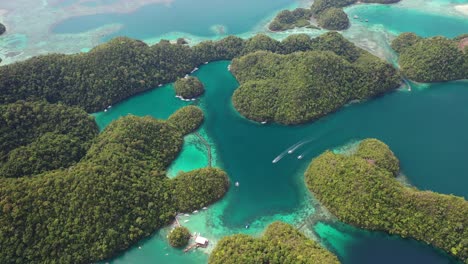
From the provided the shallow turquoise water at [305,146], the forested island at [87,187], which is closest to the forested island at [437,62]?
the shallow turquoise water at [305,146]

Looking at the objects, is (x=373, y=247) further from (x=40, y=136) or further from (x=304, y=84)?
(x=40, y=136)

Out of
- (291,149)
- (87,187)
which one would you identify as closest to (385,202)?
(291,149)

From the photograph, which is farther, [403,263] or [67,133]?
[67,133]

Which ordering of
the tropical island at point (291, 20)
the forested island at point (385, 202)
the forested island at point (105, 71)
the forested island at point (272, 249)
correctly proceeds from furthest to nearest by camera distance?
the tropical island at point (291, 20)
the forested island at point (105, 71)
the forested island at point (385, 202)
the forested island at point (272, 249)

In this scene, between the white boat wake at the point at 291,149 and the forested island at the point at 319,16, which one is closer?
the white boat wake at the point at 291,149

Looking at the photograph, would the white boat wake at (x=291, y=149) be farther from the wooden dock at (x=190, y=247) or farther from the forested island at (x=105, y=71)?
the forested island at (x=105, y=71)

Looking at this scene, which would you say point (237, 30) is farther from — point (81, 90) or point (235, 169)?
point (235, 169)

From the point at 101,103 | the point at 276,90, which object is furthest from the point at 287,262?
the point at 101,103
